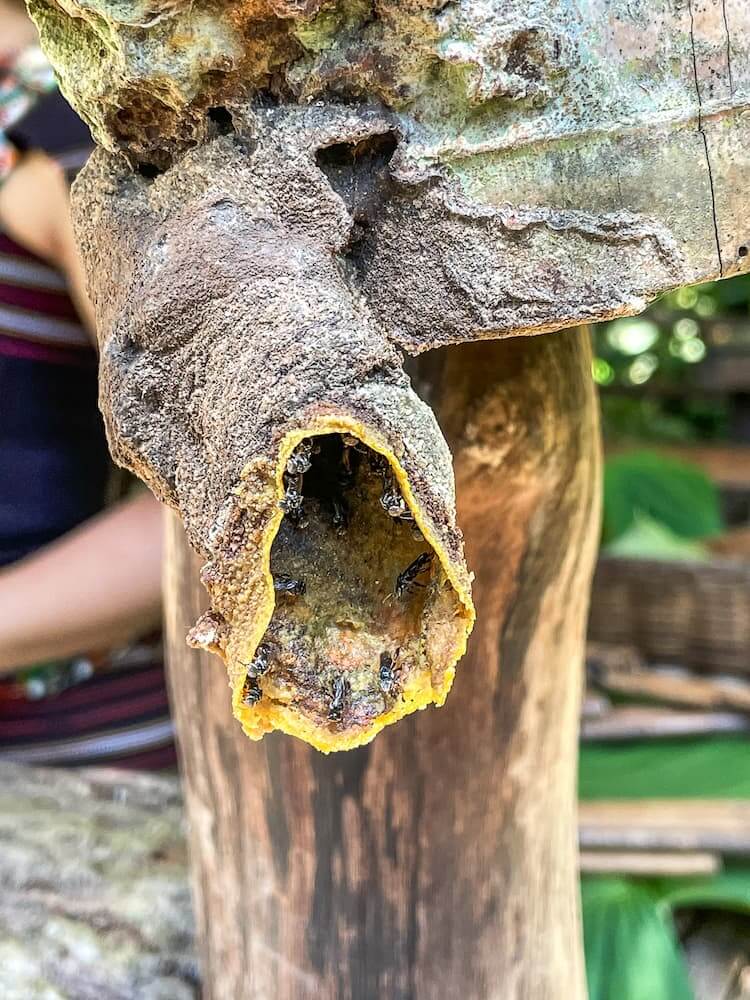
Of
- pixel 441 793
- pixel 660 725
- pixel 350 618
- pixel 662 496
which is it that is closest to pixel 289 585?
pixel 350 618

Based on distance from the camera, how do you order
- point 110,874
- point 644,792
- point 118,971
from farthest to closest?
point 644,792 < point 110,874 < point 118,971

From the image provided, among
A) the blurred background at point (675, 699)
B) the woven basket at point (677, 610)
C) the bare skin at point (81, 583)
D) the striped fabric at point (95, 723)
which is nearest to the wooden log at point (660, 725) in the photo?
the blurred background at point (675, 699)

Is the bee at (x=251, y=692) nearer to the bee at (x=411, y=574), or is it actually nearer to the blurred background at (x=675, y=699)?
the bee at (x=411, y=574)

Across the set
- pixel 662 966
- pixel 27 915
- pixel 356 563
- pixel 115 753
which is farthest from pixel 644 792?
pixel 356 563

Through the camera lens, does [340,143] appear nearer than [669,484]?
Yes

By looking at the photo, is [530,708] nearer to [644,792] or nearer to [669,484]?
[644,792]

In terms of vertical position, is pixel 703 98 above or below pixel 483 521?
above
